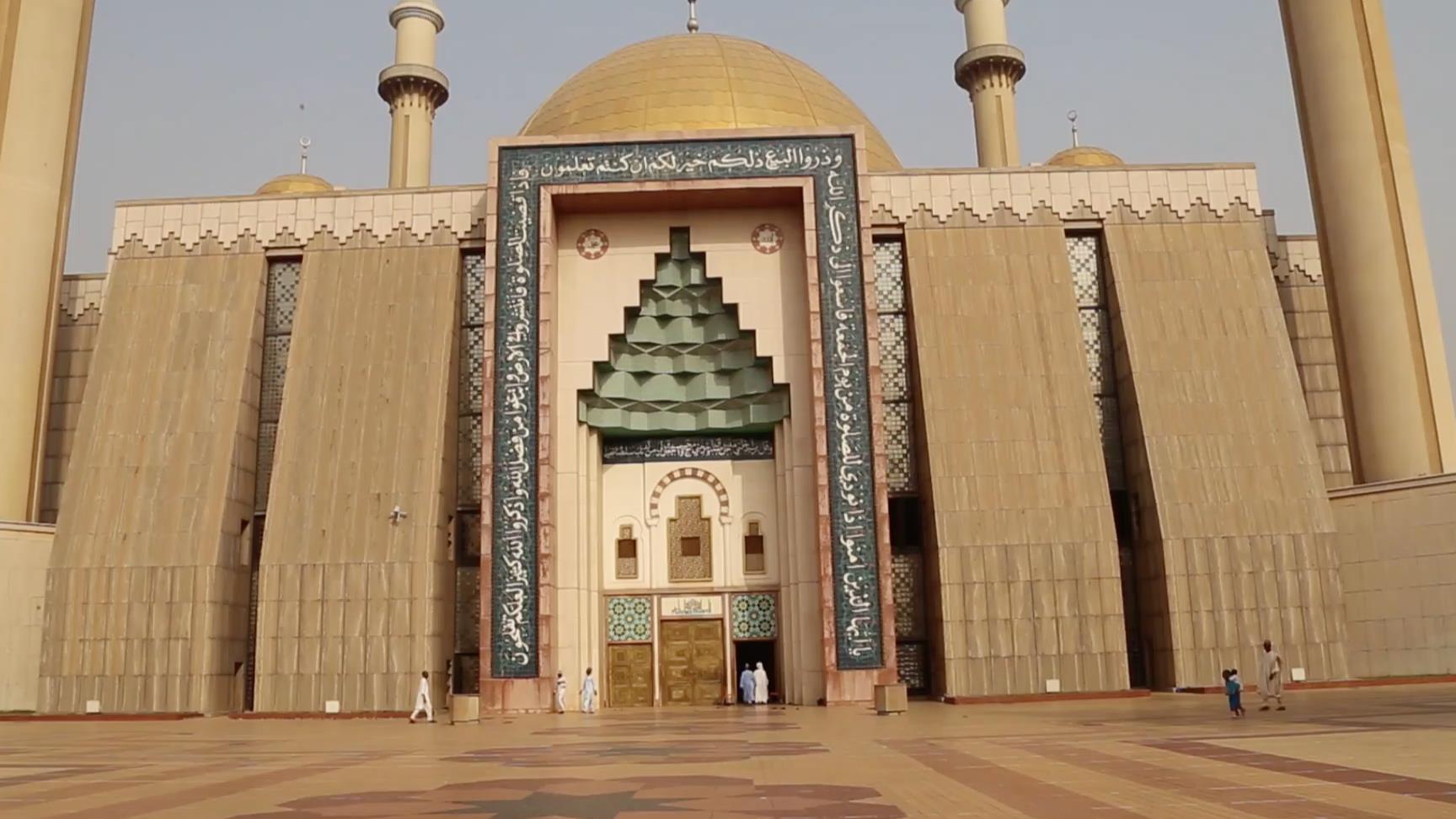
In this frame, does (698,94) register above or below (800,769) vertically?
above

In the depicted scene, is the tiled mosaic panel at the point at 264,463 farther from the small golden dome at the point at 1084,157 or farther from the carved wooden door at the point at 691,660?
the small golden dome at the point at 1084,157

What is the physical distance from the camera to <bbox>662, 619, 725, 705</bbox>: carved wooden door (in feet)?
66.2

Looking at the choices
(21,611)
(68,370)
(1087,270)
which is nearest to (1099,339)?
(1087,270)

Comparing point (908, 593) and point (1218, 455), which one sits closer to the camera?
point (1218, 455)

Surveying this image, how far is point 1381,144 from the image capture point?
20.3 meters

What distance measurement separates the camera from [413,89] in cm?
2838

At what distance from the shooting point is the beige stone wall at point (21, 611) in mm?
18359

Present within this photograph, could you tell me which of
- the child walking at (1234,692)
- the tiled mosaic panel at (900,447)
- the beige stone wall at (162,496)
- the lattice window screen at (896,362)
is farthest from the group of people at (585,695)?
the child walking at (1234,692)

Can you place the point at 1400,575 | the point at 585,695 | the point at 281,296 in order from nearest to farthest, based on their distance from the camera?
the point at 1400,575, the point at 585,695, the point at 281,296

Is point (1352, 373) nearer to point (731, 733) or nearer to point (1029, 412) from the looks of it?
point (1029, 412)

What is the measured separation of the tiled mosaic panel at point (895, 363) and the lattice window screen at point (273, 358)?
1079cm

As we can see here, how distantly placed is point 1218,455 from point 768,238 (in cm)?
864

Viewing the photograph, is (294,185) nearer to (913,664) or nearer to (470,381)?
(470,381)

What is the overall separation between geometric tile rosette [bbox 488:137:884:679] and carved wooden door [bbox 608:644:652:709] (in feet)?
8.31
